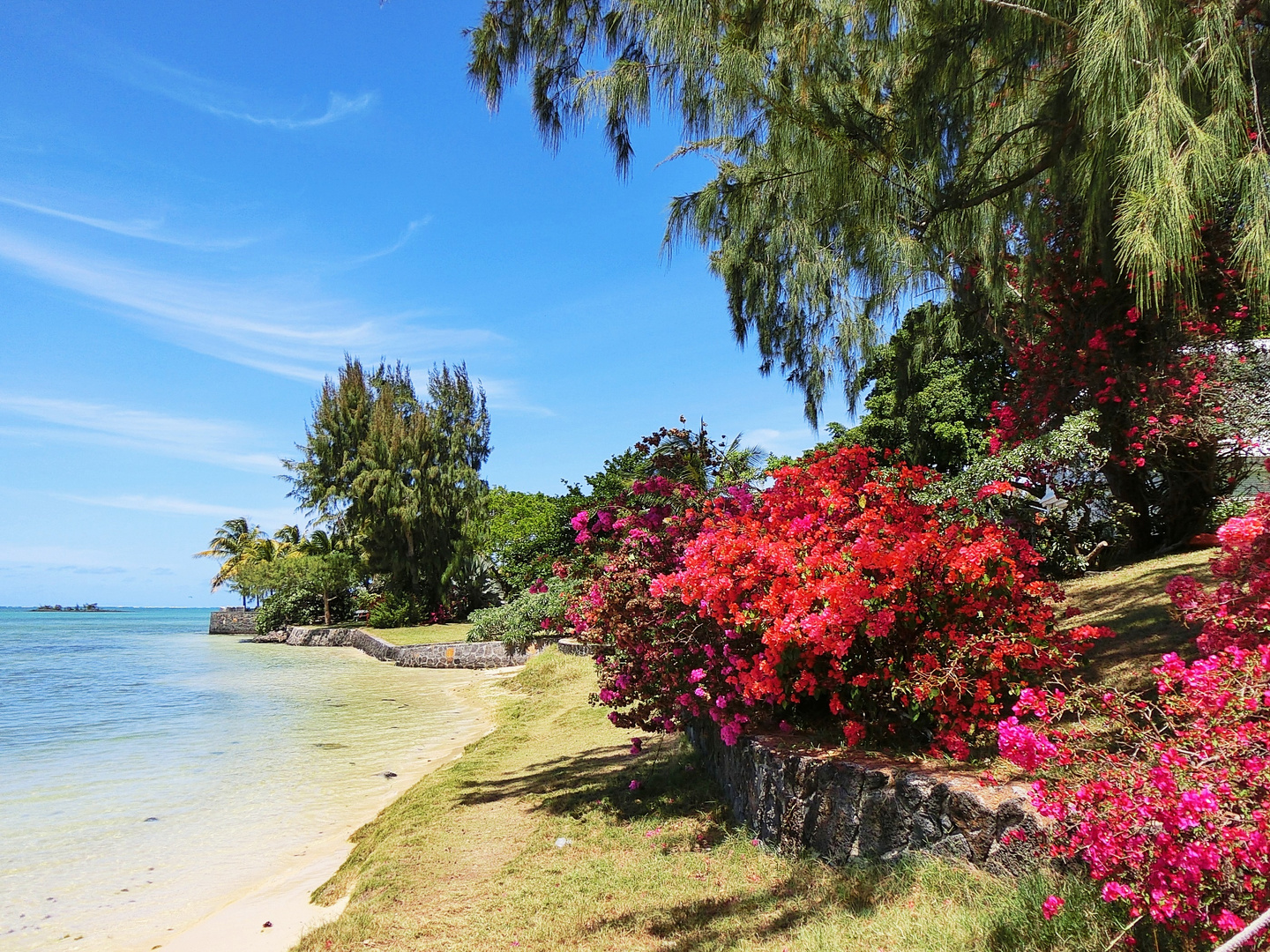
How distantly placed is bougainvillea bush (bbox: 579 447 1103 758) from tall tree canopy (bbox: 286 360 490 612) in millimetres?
27159

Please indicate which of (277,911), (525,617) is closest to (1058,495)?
(277,911)

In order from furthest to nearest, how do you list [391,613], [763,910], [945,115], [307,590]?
[307,590] → [391,613] → [945,115] → [763,910]

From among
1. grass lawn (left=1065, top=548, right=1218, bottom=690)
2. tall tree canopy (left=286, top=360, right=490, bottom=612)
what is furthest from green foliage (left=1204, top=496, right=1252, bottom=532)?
tall tree canopy (left=286, top=360, right=490, bottom=612)

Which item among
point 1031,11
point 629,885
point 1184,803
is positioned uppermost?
point 1031,11

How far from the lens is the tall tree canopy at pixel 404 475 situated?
32.0m

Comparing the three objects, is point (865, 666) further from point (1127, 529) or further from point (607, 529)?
point (1127, 529)

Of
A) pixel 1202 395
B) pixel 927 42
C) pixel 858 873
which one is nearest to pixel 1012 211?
pixel 927 42

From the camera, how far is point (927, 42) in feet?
16.1

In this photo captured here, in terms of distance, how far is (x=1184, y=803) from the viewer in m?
2.15

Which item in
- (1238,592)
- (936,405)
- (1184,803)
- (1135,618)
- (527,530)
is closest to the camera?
(1184,803)

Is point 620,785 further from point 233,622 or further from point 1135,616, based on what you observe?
point 233,622

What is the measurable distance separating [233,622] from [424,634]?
26.2 m

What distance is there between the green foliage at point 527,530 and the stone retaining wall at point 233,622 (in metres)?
27.2

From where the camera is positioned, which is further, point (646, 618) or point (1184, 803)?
point (646, 618)
